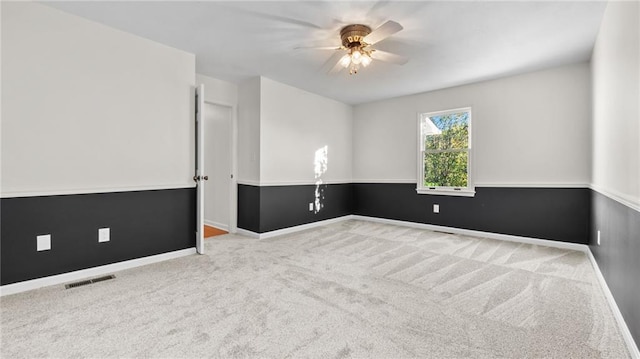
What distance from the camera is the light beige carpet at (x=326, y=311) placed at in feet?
5.32

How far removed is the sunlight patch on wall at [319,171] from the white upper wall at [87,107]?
7.56ft

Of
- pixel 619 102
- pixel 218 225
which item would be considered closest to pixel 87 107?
pixel 218 225

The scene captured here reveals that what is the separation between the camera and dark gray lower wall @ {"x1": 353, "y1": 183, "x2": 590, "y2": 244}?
3.68m

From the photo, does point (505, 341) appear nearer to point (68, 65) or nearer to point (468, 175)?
point (468, 175)

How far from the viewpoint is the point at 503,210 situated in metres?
4.19

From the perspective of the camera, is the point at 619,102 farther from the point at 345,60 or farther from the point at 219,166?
the point at 219,166

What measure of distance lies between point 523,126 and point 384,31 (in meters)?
2.86

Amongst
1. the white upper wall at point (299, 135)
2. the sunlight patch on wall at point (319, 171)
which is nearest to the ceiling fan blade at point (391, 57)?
the white upper wall at point (299, 135)

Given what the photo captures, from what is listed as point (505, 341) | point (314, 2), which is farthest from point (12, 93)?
point (505, 341)

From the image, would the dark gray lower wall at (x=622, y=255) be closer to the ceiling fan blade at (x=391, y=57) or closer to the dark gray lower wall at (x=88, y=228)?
the ceiling fan blade at (x=391, y=57)

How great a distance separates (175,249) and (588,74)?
5407mm

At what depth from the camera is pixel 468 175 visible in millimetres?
4520

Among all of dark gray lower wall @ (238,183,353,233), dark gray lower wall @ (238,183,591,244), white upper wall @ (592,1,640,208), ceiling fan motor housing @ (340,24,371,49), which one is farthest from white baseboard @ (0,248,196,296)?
white upper wall @ (592,1,640,208)

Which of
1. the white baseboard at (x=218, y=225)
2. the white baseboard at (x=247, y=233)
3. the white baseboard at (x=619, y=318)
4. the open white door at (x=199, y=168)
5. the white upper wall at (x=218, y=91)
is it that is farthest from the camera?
the white baseboard at (x=218, y=225)
